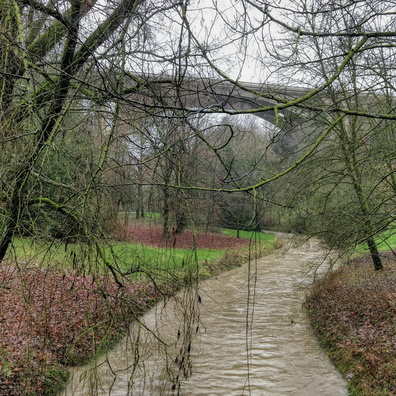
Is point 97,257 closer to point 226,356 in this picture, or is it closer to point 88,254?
point 88,254

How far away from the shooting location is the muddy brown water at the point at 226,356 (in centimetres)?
519

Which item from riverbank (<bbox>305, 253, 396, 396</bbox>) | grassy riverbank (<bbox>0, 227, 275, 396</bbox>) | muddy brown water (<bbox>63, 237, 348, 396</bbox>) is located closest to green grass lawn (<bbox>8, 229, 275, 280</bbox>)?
grassy riverbank (<bbox>0, 227, 275, 396</bbox>)

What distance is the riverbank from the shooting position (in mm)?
5910

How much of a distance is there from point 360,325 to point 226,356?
2.68 meters

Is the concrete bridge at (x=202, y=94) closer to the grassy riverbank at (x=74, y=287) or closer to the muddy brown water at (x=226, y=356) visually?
the grassy riverbank at (x=74, y=287)

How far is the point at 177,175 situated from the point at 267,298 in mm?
8771

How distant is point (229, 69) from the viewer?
163 inches

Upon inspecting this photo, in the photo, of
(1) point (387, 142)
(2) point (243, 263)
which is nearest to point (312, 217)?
(1) point (387, 142)

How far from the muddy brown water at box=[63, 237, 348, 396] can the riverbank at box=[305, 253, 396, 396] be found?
0.27 metres

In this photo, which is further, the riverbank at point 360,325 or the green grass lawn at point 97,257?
the riverbank at point 360,325

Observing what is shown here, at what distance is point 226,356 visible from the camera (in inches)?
283

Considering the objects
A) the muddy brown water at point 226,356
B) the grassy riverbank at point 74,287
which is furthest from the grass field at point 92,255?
the muddy brown water at point 226,356

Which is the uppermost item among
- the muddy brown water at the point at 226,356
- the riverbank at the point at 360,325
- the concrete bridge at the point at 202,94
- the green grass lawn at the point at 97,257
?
the concrete bridge at the point at 202,94

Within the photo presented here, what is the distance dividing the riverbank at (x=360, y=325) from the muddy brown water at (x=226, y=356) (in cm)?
27
